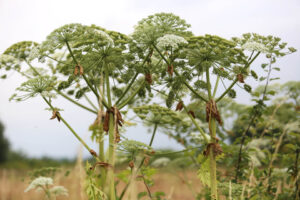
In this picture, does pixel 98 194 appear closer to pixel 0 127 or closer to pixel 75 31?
pixel 75 31

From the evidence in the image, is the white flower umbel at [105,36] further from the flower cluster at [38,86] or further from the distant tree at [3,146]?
the distant tree at [3,146]

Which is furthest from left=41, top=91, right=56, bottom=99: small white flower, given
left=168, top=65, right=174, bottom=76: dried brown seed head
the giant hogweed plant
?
left=168, top=65, right=174, bottom=76: dried brown seed head

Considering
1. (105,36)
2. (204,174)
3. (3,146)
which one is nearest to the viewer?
(105,36)

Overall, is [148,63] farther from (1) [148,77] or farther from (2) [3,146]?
(2) [3,146]

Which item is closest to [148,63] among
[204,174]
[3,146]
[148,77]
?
[148,77]

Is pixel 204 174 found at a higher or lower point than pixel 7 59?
lower

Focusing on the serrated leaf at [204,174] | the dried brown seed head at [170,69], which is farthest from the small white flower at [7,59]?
the serrated leaf at [204,174]

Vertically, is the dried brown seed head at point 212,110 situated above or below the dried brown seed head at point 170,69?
below

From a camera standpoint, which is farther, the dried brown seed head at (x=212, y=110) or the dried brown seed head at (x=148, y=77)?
the dried brown seed head at (x=148, y=77)

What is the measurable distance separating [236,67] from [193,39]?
1.67ft

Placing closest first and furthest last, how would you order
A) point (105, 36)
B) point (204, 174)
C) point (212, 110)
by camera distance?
1. point (105, 36)
2. point (212, 110)
3. point (204, 174)

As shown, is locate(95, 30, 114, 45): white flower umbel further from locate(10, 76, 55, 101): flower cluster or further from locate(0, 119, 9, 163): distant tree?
Answer: locate(0, 119, 9, 163): distant tree

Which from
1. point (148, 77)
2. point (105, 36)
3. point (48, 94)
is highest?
point (105, 36)

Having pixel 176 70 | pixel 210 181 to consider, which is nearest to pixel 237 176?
pixel 210 181
